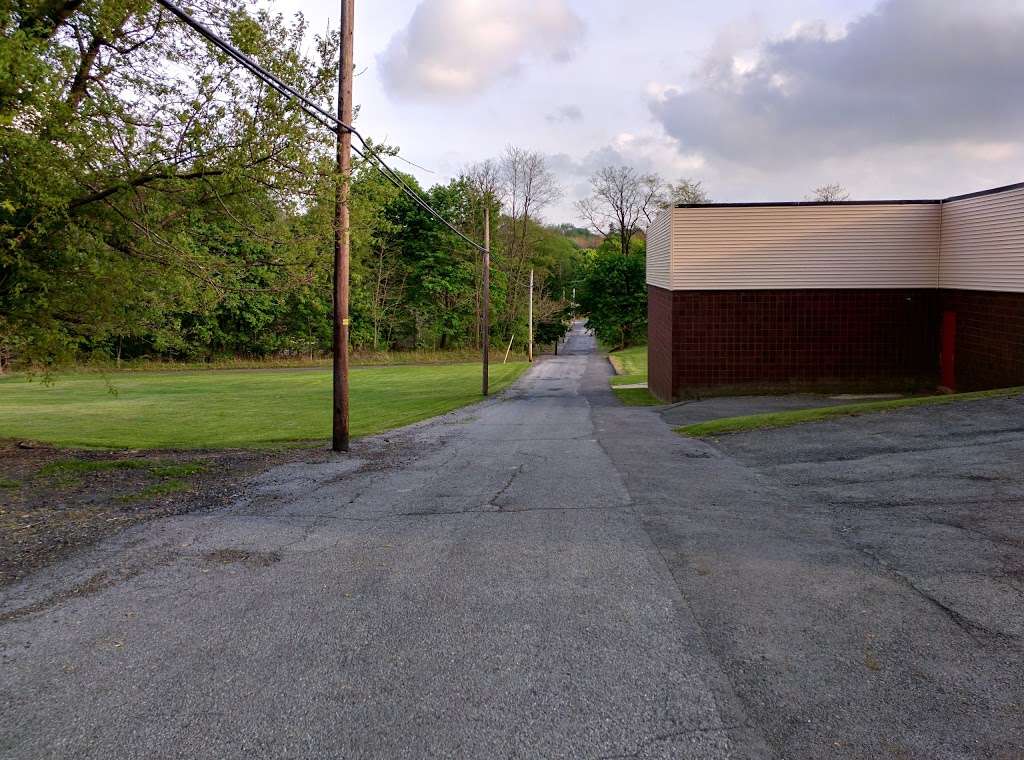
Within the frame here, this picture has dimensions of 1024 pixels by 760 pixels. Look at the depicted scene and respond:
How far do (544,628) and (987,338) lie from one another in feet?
62.0

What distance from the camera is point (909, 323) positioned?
76.5 feet

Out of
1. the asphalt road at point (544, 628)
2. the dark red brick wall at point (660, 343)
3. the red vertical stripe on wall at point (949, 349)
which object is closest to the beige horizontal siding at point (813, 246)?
the red vertical stripe on wall at point (949, 349)

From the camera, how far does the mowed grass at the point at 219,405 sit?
20.9 m

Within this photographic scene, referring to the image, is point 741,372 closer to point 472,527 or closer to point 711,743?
point 472,527

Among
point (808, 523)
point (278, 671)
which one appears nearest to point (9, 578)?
point (278, 671)

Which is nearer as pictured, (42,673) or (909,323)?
(42,673)

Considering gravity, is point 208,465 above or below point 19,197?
below

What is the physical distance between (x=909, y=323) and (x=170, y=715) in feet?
77.5

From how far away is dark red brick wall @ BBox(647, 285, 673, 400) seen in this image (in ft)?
80.8

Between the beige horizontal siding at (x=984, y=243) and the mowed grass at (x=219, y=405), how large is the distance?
15.5 metres

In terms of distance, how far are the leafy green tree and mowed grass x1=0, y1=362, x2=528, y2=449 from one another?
2439cm

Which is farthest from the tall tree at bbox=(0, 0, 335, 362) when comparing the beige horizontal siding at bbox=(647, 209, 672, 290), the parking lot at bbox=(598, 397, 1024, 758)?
the beige horizontal siding at bbox=(647, 209, 672, 290)

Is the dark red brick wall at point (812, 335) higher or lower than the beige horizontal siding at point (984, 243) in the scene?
lower

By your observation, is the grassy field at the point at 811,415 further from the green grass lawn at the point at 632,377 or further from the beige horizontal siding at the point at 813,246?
the green grass lawn at the point at 632,377
